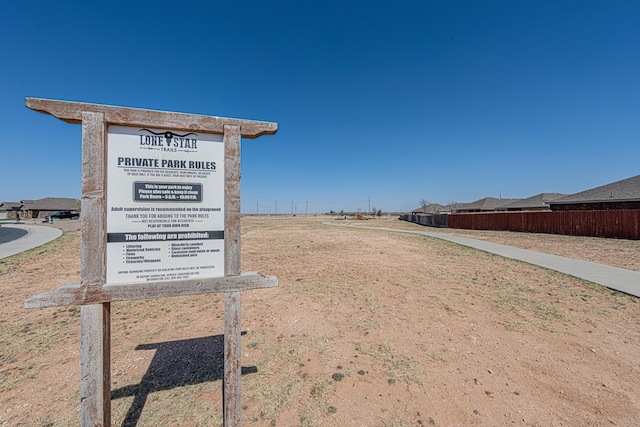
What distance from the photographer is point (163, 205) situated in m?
2.24

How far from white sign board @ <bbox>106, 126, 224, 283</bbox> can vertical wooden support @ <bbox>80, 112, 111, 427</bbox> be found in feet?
0.21

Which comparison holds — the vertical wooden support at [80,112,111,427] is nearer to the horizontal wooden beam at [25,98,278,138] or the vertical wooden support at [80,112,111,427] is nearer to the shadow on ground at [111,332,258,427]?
Result: the horizontal wooden beam at [25,98,278,138]

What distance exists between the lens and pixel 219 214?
2.38 meters

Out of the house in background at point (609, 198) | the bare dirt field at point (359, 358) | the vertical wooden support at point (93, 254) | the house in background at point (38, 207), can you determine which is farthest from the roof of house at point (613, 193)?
the house in background at point (38, 207)

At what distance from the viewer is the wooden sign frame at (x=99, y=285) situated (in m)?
2.01

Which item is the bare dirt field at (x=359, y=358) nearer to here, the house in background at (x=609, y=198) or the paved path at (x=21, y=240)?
the paved path at (x=21, y=240)

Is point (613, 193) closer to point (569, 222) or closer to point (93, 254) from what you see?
point (569, 222)

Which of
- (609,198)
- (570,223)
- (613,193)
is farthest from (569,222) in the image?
(613,193)

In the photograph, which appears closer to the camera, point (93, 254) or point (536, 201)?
point (93, 254)

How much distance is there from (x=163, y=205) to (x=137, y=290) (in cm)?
75

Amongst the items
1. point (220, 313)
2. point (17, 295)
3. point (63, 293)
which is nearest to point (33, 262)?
point (17, 295)

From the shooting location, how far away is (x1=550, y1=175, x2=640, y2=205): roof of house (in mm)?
21513

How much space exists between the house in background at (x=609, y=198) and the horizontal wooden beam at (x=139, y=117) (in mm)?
32217

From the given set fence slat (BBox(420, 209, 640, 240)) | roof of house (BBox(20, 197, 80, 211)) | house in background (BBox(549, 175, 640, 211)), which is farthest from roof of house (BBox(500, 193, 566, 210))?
roof of house (BBox(20, 197, 80, 211))
